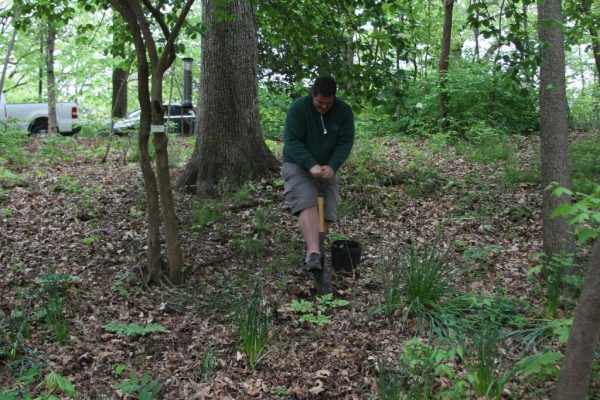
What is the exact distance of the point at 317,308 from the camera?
167 inches

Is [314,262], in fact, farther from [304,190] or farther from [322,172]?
[322,172]

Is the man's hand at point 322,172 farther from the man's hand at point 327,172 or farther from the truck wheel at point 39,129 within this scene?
the truck wheel at point 39,129

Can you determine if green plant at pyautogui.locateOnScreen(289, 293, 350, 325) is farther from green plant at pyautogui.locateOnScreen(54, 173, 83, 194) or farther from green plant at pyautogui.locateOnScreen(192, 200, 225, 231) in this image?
green plant at pyautogui.locateOnScreen(54, 173, 83, 194)

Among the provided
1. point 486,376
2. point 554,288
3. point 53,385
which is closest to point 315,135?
point 554,288

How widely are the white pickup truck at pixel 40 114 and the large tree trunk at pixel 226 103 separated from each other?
10.1 meters

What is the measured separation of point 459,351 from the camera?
9.98ft

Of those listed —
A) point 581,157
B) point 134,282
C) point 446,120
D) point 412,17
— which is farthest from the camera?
point 446,120

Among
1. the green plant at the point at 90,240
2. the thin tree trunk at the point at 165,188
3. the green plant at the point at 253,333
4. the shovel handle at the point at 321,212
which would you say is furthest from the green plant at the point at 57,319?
the shovel handle at the point at 321,212

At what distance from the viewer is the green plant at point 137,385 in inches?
114

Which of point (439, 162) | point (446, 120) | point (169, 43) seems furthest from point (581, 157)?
point (169, 43)

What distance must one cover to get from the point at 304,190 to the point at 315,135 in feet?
1.69

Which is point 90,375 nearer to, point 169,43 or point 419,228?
point 169,43

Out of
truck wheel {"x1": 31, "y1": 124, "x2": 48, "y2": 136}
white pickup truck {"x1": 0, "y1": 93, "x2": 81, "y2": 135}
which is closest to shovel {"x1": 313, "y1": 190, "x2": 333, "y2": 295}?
white pickup truck {"x1": 0, "y1": 93, "x2": 81, "y2": 135}

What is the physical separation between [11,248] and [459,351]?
4.63 m
